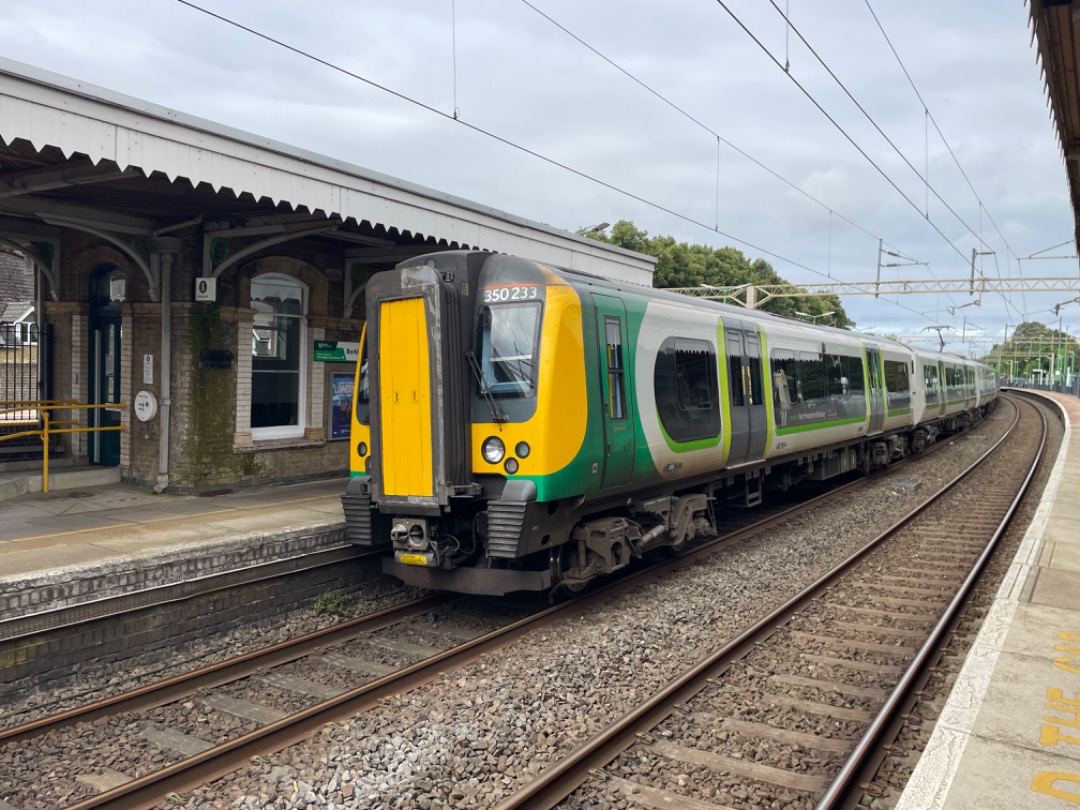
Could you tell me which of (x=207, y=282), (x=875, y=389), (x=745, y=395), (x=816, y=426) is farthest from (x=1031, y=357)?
(x=207, y=282)

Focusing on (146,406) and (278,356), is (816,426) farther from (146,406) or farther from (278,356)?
(146,406)

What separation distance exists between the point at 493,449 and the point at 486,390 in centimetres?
51

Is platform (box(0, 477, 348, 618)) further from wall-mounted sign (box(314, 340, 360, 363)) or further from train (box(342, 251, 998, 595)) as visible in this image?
wall-mounted sign (box(314, 340, 360, 363))

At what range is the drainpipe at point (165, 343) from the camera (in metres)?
10.4

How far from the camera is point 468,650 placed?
21.8 ft

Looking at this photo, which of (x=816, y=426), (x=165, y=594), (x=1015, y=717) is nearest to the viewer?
(x=1015, y=717)

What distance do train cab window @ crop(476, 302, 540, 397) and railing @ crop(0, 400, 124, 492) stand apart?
17.6 feet

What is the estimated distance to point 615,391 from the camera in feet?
25.1

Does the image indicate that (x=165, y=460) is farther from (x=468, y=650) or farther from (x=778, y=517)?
(x=778, y=517)

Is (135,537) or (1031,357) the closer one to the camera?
(135,537)

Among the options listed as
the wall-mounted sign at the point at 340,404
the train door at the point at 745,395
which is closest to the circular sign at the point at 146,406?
the wall-mounted sign at the point at 340,404

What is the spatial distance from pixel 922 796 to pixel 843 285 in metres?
35.7

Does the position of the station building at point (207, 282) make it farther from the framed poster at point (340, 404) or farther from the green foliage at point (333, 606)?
the green foliage at point (333, 606)

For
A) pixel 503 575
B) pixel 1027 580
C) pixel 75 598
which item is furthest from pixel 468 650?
pixel 1027 580
